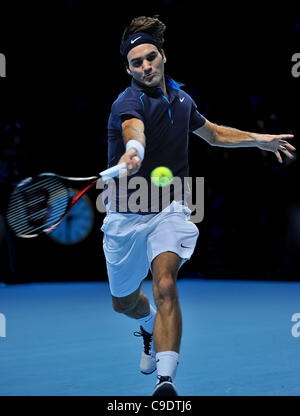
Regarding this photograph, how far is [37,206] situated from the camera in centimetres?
331

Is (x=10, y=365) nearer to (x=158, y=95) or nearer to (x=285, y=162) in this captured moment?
(x=158, y=95)

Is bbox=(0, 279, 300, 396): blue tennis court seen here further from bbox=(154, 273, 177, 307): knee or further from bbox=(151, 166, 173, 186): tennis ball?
bbox=(151, 166, 173, 186): tennis ball

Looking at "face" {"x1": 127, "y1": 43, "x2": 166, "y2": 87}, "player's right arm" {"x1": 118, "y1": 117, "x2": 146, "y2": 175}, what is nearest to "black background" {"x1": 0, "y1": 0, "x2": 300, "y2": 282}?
"face" {"x1": 127, "y1": 43, "x2": 166, "y2": 87}

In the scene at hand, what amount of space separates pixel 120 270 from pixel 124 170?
75 centimetres

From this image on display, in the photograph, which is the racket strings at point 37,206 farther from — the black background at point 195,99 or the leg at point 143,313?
the black background at point 195,99

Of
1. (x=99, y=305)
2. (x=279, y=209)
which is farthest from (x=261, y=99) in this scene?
(x=99, y=305)

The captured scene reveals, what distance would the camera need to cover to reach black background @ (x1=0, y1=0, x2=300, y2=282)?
29.7 ft

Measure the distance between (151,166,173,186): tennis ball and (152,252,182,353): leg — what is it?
40cm

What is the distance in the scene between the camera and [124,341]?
4.68 metres

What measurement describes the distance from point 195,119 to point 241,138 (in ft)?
1.05

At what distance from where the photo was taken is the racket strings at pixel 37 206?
125 inches

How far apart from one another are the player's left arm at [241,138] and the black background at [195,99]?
18.3ft

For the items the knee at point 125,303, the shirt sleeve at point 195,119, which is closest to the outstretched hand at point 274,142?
the shirt sleeve at point 195,119

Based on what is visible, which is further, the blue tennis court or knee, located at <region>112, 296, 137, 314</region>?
knee, located at <region>112, 296, 137, 314</region>
